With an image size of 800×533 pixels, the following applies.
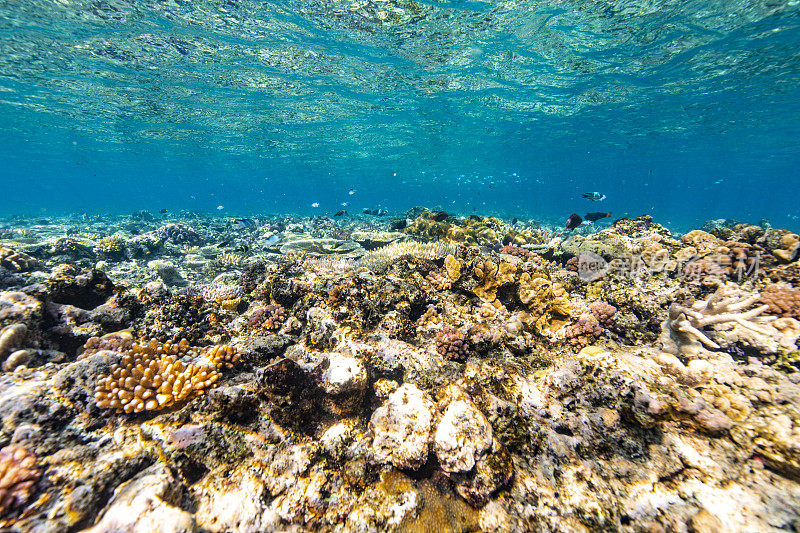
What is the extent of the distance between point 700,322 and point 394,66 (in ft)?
71.3

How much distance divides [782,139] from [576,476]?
184 feet

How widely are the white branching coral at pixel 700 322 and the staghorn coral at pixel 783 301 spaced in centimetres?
69

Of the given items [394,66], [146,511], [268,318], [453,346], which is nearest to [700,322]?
[453,346]

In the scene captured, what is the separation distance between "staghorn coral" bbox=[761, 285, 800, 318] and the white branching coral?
2.27 feet

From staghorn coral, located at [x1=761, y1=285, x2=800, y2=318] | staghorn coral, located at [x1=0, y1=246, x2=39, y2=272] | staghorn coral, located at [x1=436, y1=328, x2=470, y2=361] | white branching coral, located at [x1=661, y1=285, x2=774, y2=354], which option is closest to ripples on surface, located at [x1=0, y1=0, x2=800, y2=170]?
staghorn coral, located at [x1=0, y1=246, x2=39, y2=272]

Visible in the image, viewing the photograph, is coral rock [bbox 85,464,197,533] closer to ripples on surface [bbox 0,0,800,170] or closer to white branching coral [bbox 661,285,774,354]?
white branching coral [bbox 661,285,774,354]

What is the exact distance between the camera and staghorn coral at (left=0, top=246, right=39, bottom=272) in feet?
26.9

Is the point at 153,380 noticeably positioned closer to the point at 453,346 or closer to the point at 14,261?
the point at 453,346

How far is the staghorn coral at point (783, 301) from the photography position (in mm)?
4969

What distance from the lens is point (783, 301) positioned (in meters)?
5.05

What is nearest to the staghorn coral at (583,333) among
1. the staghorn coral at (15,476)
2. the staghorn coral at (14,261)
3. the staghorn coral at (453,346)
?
the staghorn coral at (453,346)

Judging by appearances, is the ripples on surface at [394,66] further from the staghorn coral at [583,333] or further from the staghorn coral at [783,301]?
the staghorn coral at [583,333]

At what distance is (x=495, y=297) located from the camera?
5.88 m

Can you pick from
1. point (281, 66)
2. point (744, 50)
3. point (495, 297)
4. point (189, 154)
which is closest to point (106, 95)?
point (281, 66)
